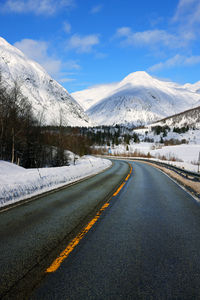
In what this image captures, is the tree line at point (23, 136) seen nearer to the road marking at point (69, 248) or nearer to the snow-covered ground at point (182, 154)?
the snow-covered ground at point (182, 154)

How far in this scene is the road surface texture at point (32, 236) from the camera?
248cm

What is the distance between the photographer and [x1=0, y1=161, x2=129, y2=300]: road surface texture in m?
2.48

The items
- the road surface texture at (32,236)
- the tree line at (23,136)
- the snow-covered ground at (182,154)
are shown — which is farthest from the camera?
the snow-covered ground at (182,154)

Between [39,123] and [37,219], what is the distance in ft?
114

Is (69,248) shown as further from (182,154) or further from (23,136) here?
(182,154)

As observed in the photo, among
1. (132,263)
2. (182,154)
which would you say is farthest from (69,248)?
(182,154)

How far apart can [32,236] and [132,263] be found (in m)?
2.00

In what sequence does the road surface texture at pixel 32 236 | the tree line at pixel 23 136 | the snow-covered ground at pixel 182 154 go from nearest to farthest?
the road surface texture at pixel 32 236
the tree line at pixel 23 136
the snow-covered ground at pixel 182 154

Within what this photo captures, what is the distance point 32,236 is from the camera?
12.4ft

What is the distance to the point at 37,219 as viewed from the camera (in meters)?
4.85

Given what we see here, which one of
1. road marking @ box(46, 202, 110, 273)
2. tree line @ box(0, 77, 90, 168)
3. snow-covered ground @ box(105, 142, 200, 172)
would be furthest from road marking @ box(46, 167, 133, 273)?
tree line @ box(0, 77, 90, 168)

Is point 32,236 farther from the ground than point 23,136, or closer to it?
closer to it

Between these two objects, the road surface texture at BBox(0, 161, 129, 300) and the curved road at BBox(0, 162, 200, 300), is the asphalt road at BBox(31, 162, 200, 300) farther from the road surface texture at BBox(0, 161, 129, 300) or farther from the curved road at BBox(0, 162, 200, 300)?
the road surface texture at BBox(0, 161, 129, 300)

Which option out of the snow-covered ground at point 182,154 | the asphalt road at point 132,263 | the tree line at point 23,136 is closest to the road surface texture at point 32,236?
the asphalt road at point 132,263
